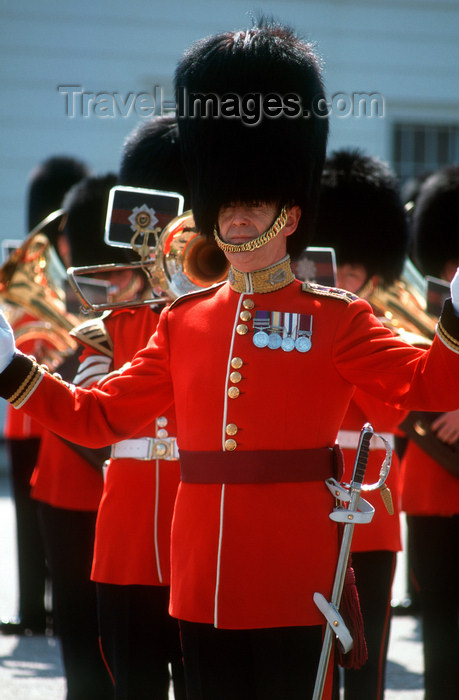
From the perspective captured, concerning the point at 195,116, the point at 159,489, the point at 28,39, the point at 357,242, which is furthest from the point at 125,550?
the point at 28,39

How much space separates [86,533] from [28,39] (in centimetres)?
755

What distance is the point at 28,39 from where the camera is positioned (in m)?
10.2

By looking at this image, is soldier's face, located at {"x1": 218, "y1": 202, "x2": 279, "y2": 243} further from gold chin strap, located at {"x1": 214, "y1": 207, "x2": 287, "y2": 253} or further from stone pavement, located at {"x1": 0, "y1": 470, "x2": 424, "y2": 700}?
stone pavement, located at {"x1": 0, "y1": 470, "x2": 424, "y2": 700}

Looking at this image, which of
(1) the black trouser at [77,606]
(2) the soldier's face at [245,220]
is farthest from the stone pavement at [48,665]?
(2) the soldier's face at [245,220]

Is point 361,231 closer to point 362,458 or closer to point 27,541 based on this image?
point 362,458

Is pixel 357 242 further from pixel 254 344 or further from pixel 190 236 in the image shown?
pixel 254 344

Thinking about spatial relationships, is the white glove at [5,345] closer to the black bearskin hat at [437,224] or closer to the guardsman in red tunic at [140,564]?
the guardsman in red tunic at [140,564]

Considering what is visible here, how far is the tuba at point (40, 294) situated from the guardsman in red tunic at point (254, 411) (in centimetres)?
212

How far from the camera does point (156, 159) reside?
11.7 ft

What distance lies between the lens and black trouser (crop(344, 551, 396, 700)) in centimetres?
322

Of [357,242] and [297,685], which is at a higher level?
[357,242]

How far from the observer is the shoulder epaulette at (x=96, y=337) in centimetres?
308

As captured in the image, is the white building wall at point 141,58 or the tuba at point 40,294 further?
the white building wall at point 141,58

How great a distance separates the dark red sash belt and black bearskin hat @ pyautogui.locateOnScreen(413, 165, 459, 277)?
8.43 ft
